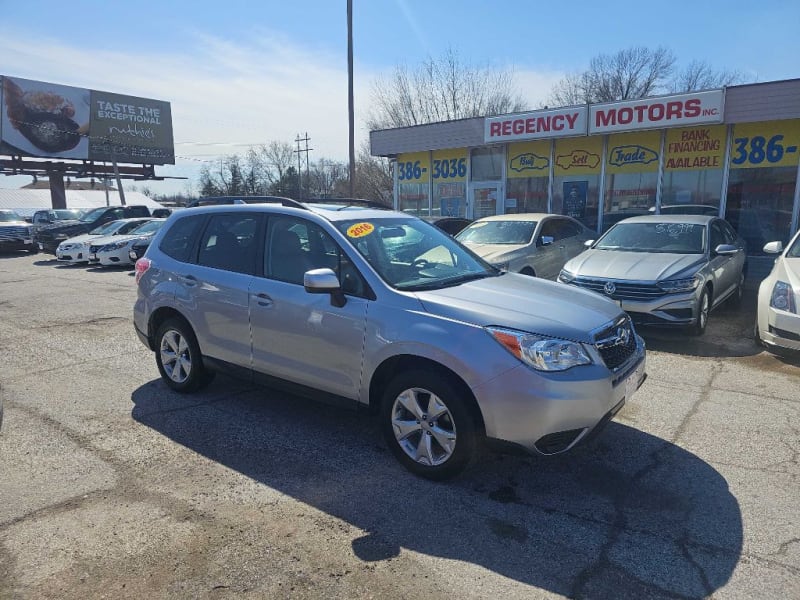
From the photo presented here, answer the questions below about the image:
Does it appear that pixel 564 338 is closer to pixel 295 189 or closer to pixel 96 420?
pixel 96 420

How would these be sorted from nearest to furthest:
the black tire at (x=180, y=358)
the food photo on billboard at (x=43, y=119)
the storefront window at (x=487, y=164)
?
the black tire at (x=180, y=358) → the storefront window at (x=487, y=164) → the food photo on billboard at (x=43, y=119)

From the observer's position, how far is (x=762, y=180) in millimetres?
12359

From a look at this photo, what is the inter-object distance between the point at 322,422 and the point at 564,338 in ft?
7.33

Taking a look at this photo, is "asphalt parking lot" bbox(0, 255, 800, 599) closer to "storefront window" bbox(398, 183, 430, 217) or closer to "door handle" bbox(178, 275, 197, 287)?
"door handle" bbox(178, 275, 197, 287)

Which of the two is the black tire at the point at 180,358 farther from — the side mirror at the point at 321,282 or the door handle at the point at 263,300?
the side mirror at the point at 321,282

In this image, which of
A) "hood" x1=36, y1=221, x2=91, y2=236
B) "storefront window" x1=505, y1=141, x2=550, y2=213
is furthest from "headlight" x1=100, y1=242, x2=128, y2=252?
"storefront window" x1=505, y1=141, x2=550, y2=213

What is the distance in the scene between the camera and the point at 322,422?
184 inches

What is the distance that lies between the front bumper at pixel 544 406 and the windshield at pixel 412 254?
3.18 feet

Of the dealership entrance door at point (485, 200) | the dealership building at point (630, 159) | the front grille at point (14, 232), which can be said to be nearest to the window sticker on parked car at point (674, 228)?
the dealership building at point (630, 159)

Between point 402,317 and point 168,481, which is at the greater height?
point 402,317

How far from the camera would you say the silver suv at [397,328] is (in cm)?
331

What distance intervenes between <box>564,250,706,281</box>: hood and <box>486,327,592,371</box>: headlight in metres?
4.29

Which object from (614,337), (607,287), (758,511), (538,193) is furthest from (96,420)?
(538,193)

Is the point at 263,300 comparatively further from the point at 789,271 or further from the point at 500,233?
the point at 500,233
